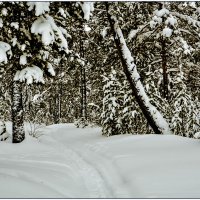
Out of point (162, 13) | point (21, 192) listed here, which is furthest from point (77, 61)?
point (21, 192)

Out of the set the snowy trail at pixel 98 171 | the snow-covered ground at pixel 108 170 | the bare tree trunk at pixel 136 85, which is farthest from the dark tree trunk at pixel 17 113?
the bare tree trunk at pixel 136 85

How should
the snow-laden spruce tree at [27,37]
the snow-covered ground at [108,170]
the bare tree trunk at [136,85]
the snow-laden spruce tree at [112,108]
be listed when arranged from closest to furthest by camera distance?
1. the snow-covered ground at [108,170]
2. the snow-laden spruce tree at [27,37]
3. the bare tree trunk at [136,85]
4. the snow-laden spruce tree at [112,108]

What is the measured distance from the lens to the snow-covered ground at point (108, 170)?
7.34 m

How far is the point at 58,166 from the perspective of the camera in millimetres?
10164

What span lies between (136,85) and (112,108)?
3.00 meters

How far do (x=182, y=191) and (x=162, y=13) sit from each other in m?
7.53

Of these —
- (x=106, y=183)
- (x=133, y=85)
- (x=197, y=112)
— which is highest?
(x=133, y=85)

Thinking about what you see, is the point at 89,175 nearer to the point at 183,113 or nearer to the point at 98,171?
the point at 98,171

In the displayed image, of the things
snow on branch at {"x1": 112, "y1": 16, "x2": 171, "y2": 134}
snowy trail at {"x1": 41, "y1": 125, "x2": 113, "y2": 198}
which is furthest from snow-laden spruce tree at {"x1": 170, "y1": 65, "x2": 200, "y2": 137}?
snowy trail at {"x1": 41, "y1": 125, "x2": 113, "y2": 198}

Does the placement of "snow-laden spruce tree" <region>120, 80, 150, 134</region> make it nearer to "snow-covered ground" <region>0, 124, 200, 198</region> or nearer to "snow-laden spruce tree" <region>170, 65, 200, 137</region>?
"snow-laden spruce tree" <region>170, 65, 200, 137</region>

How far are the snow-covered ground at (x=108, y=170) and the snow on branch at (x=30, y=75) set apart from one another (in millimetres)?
2284

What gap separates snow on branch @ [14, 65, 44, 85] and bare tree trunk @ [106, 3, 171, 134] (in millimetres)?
6036

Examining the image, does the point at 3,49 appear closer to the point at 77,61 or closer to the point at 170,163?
the point at 170,163

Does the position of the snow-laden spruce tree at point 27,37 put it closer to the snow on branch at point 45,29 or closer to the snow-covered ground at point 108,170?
the snow on branch at point 45,29
